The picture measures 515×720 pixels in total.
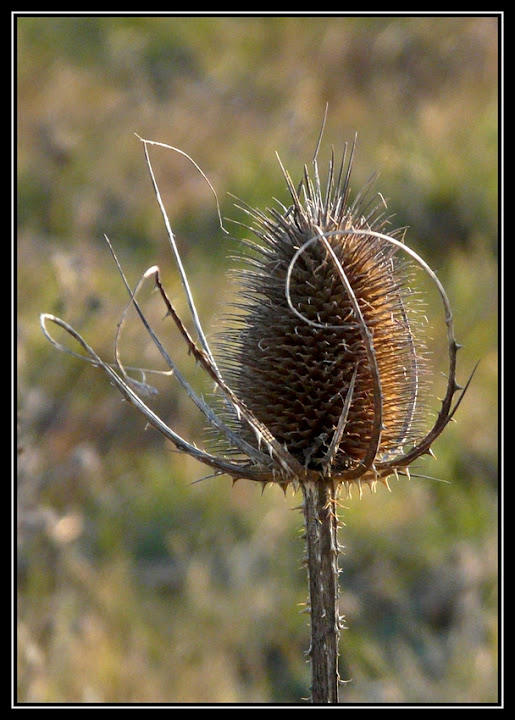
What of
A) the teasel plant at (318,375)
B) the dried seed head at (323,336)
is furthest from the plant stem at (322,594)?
the dried seed head at (323,336)

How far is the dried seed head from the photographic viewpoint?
1.80 meters

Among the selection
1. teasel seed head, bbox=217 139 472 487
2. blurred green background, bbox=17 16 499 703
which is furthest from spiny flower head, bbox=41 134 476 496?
blurred green background, bbox=17 16 499 703

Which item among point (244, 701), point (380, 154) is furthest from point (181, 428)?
point (380, 154)

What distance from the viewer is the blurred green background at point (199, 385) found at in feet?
14.9

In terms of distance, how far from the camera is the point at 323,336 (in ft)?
5.91

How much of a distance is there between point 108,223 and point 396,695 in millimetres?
5430

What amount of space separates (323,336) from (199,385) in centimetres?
411

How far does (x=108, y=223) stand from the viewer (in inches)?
323

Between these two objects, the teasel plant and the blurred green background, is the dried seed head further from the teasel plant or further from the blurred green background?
the blurred green background

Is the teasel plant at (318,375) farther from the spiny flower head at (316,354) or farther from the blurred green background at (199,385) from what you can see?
the blurred green background at (199,385)

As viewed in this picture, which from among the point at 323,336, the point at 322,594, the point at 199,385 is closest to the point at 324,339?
the point at 323,336

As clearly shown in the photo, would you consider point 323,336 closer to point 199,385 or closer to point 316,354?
point 316,354

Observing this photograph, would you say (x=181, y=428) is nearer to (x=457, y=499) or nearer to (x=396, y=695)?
(x=457, y=499)

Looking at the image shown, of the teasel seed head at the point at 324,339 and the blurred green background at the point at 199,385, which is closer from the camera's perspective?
the teasel seed head at the point at 324,339
